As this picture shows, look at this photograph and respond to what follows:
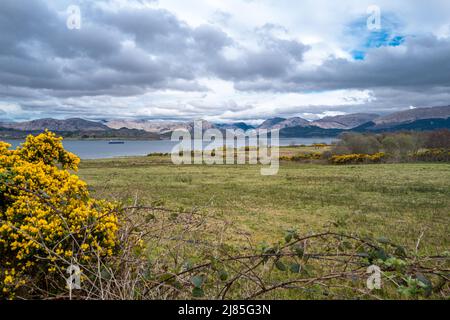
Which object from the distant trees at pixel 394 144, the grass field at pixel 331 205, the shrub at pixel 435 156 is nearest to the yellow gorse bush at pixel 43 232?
the grass field at pixel 331 205

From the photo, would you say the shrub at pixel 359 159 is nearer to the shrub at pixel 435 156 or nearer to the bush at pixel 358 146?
the shrub at pixel 435 156

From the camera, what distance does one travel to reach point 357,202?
1454 centimetres

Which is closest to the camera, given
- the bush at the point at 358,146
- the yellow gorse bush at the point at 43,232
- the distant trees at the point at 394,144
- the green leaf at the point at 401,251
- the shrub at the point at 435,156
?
the green leaf at the point at 401,251

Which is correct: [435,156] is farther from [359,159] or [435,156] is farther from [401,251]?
[401,251]

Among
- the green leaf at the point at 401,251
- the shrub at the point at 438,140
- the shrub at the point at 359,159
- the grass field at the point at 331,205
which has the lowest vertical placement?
the grass field at the point at 331,205

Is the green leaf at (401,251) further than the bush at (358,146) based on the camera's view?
No

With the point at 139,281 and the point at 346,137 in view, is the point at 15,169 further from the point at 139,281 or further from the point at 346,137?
the point at 346,137

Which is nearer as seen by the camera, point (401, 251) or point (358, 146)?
point (401, 251)

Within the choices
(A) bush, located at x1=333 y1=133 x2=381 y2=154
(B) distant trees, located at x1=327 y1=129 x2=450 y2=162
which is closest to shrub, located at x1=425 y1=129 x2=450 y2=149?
(B) distant trees, located at x1=327 y1=129 x2=450 y2=162

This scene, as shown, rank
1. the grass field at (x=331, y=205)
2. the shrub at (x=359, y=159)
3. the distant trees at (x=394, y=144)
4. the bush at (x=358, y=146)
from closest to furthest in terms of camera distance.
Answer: the grass field at (x=331, y=205) → the shrub at (x=359, y=159) → the distant trees at (x=394, y=144) → the bush at (x=358, y=146)

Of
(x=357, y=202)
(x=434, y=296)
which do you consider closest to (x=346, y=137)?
(x=357, y=202)

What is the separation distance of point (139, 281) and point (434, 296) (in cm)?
442

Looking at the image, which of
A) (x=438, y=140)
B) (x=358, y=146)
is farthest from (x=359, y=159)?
(x=438, y=140)

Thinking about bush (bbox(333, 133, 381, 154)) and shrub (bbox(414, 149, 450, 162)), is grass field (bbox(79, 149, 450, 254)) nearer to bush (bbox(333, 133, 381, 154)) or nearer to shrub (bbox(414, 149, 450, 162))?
shrub (bbox(414, 149, 450, 162))
